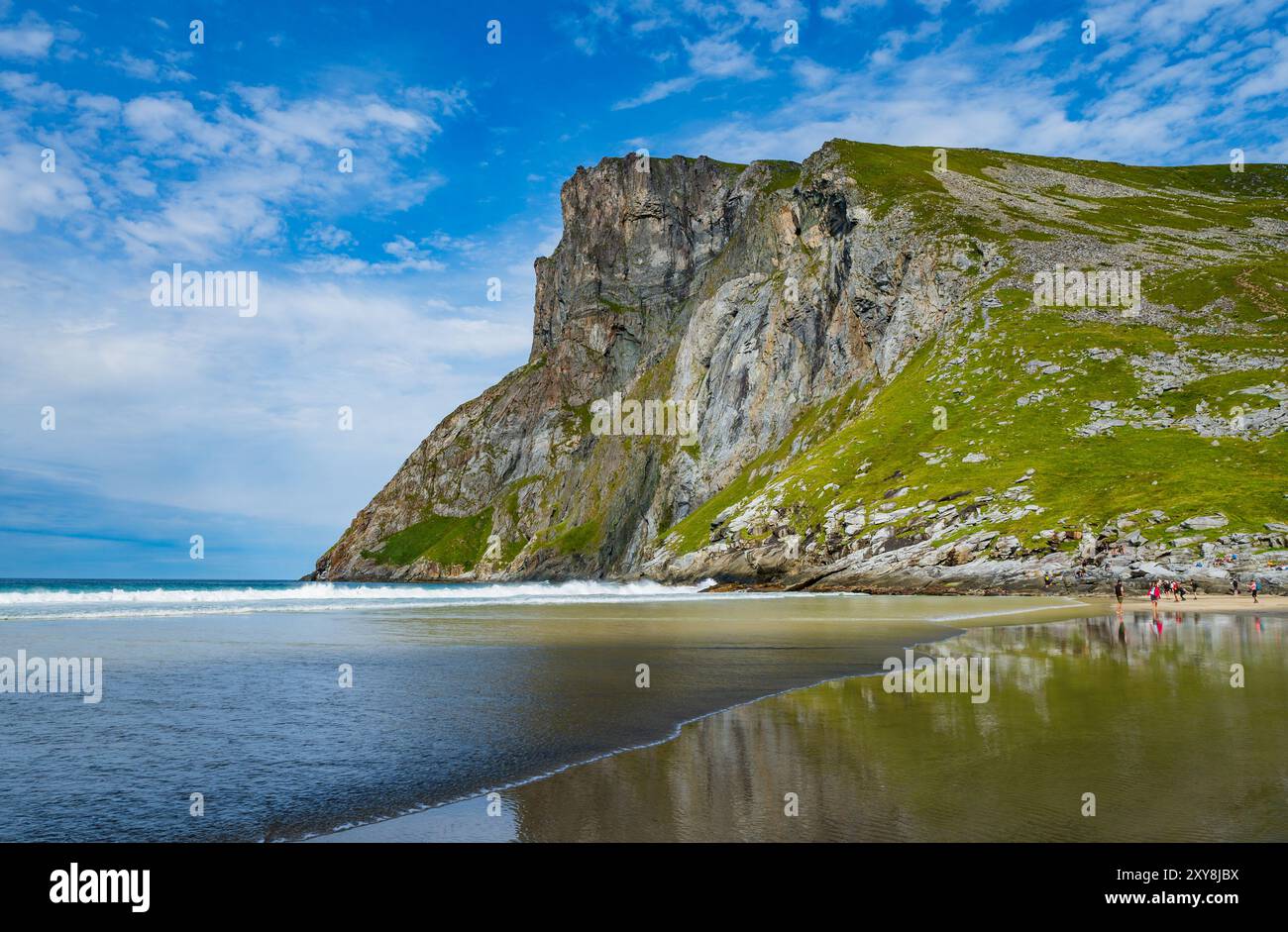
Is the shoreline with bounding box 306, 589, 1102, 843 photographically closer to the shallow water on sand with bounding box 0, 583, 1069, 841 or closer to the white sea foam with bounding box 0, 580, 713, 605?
the shallow water on sand with bounding box 0, 583, 1069, 841

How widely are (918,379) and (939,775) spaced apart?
97832mm

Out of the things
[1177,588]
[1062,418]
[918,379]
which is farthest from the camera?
[918,379]

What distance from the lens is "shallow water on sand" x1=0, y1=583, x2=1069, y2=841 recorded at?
8.36 meters

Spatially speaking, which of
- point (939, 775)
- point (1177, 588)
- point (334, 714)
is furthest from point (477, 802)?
point (1177, 588)

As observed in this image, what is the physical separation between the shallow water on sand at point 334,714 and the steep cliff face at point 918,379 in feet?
148

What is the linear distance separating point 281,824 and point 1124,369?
95.0 m

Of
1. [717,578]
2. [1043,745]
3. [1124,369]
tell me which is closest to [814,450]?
[717,578]

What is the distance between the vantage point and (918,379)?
9988 cm

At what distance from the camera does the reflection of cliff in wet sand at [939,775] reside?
730 cm

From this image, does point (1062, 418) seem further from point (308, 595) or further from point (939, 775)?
point (308, 595)

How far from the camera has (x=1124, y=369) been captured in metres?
82.5

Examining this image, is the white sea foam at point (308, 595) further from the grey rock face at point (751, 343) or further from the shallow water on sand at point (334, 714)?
the shallow water on sand at point (334, 714)

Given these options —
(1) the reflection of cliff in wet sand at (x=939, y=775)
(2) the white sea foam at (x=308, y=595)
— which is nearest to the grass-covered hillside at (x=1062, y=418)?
(2) the white sea foam at (x=308, y=595)
